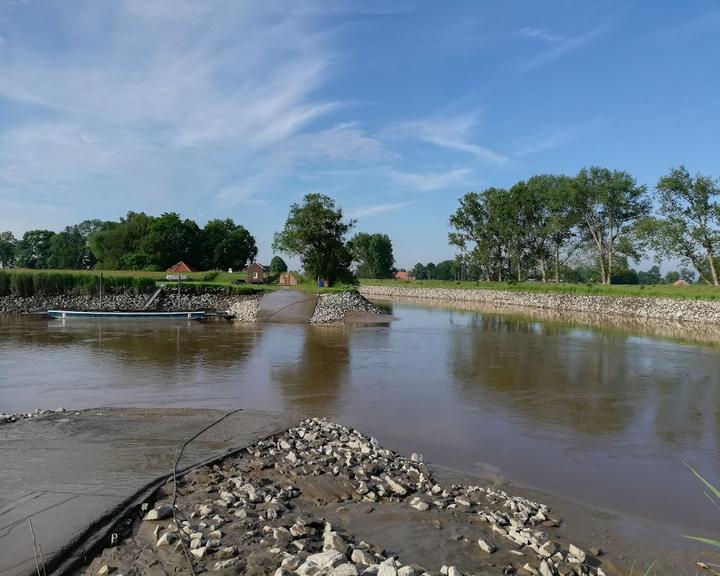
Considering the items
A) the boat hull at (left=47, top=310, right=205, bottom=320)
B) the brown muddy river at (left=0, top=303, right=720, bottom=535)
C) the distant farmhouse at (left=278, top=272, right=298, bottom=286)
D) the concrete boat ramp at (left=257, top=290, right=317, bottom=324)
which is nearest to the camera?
the brown muddy river at (left=0, top=303, right=720, bottom=535)

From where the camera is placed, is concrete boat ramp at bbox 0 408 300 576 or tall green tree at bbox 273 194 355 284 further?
tall green tree at bbox 273 194 355 284

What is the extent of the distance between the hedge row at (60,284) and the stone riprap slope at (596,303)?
4247 cm

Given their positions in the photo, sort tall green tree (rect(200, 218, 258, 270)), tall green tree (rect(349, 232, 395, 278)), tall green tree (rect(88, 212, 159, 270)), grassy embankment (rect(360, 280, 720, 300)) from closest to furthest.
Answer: grassy embankment (rect(360, 280, 720, 300))
tall green tree (rect(88, 212, 159, 270))
tall green tree (rect(200, 218, 258, 270))
tall green tree (rect(349, 232, 395, 278))

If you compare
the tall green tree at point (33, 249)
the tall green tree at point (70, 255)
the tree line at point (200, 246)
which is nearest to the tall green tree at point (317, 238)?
the tree line at point (200, 246)

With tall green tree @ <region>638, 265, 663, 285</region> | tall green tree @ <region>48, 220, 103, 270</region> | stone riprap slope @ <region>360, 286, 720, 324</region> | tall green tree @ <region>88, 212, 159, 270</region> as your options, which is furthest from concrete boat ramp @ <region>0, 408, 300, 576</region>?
tall green tree @ <region>638, 265, 663, 285</region>

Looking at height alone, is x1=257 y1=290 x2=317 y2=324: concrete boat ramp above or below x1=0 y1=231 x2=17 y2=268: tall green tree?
below

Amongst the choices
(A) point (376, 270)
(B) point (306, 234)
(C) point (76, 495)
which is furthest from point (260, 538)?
(A) point (376, 270)

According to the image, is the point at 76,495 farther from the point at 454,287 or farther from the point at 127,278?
the point at 454,287

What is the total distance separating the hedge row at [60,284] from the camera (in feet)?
144

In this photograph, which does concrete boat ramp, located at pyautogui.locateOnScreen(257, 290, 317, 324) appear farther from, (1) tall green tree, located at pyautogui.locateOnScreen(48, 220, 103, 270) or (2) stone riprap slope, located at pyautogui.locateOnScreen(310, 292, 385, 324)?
(1) tall green tree, located at pyautogui.locateOnScreen(48, 220, 103, 270)

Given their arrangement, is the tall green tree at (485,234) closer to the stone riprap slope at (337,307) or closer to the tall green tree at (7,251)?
the stone riprap slope at (337,307)

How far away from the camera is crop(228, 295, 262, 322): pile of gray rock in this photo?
1554 inches

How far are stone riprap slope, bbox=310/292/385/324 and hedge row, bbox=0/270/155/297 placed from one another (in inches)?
629

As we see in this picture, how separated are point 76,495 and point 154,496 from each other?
0.96 m
